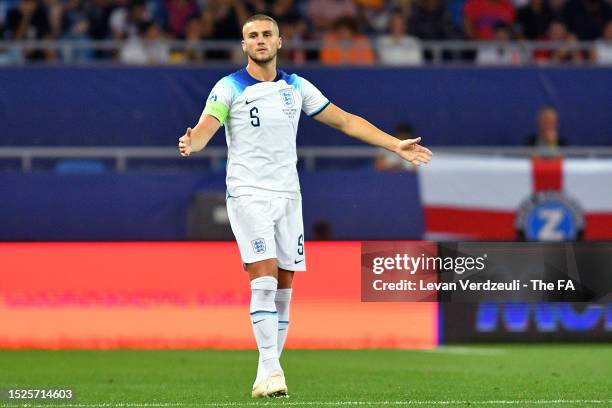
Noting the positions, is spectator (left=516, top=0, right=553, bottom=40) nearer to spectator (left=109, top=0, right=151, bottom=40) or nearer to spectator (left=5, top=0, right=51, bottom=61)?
spectator (left=109, top=0, right=151, bottom=40)

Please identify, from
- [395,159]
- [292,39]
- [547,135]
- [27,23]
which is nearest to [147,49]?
[27,23]

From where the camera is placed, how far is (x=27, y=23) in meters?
18.2

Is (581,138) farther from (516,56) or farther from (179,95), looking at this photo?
(179,95)

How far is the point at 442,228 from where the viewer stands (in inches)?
638

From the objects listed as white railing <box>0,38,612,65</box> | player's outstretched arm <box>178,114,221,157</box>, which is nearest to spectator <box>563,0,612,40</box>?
white railing <box>0,38,612,65</box>

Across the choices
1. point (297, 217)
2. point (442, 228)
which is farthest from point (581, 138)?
point (297, 217)

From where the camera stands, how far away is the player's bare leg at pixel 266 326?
8.60 meters

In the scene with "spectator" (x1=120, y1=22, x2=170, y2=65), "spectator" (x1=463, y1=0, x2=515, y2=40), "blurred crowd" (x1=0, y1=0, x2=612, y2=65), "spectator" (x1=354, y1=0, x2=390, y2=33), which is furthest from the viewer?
"spectator" (x1=463, y1=0, x2=515, y2=40)

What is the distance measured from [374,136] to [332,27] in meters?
9.80

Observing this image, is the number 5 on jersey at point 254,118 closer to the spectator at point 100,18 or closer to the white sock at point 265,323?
the white sock at point 265,323

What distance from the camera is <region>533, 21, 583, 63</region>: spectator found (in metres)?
18.7

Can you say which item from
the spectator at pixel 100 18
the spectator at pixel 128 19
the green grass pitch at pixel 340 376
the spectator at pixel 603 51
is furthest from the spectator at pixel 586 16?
the green grass pitch at pixel 340 376

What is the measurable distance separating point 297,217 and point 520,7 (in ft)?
37.6

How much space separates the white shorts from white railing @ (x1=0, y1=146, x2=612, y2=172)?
24.6 feet
